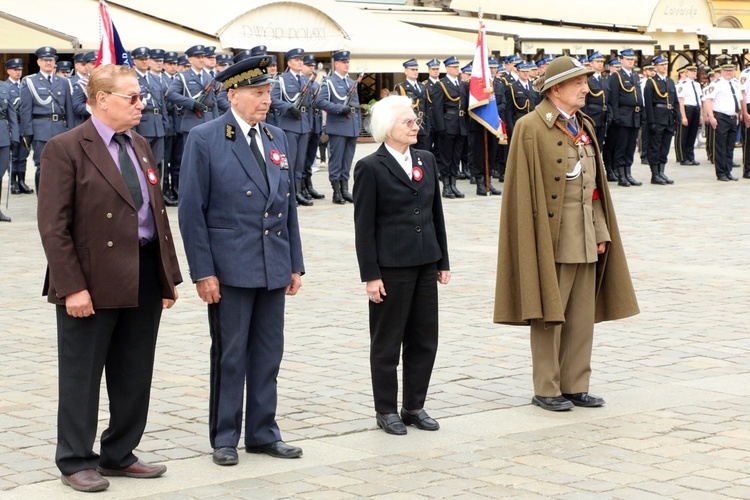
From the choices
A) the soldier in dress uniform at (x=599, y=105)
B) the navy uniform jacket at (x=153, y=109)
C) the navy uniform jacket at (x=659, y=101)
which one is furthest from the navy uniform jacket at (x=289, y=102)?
the navy uniform jacket at (x=659, y=101)

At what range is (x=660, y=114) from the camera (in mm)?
21562

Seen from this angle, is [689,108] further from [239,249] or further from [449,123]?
[239,249]

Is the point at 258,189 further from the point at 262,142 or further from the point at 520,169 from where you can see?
the point at 520,169

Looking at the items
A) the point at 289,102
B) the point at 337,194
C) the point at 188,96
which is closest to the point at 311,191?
the point at 337,194

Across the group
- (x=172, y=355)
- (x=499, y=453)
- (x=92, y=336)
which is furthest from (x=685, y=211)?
(x=92, y=336)

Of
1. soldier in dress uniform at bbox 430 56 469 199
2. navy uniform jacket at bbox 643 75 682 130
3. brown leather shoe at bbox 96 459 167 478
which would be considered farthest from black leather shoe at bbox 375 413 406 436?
navy uniform jacket at bbox 643 75 682 130

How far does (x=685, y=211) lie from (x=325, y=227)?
4643 mm

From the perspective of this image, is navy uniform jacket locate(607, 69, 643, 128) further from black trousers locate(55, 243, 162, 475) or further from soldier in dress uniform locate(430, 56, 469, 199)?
black trousers locate(55, 243, 162, 475)

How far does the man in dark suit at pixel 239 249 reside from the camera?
6066 mm

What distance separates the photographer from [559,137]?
719cm

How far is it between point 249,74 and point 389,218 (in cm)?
109

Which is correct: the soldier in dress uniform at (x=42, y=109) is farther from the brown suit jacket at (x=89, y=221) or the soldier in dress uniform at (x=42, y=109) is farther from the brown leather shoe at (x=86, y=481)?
the brown leather shoe at (x=86, y=481)

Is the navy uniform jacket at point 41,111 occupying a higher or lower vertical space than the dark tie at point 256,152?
higher

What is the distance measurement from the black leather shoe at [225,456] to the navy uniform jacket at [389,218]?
111 cm
